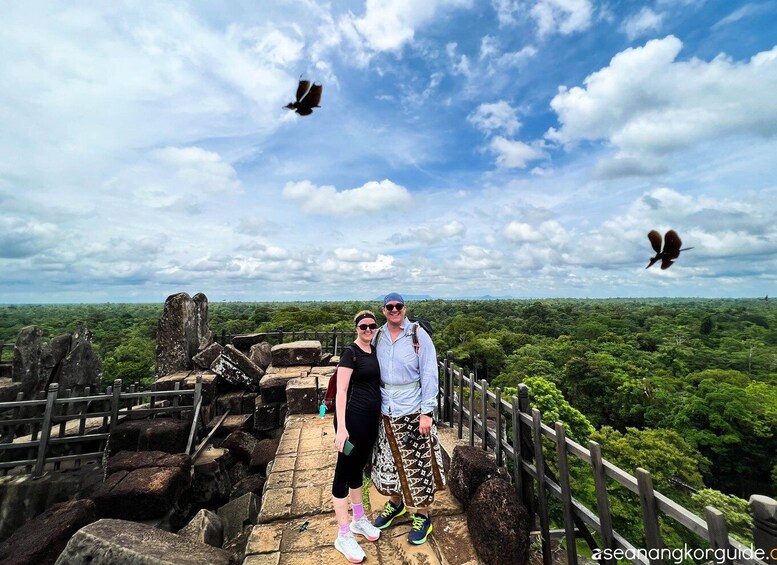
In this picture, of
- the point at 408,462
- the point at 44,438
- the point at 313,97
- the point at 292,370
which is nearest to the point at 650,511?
the point at 408,462

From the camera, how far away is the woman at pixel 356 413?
258cm

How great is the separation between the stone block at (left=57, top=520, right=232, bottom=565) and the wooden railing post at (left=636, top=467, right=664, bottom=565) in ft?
10.1

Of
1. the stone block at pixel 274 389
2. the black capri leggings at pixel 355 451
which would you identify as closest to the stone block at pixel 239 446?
the stone block at pixel 274 389

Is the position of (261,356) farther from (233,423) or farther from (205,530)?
(205,530)

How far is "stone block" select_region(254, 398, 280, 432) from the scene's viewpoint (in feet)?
23.4

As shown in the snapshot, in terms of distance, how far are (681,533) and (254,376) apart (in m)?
10.6

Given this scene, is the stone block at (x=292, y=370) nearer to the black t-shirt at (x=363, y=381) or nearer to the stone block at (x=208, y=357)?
the stone block at (x=208, y=357)

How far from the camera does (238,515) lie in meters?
4.36

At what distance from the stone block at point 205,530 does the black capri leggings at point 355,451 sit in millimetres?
2112

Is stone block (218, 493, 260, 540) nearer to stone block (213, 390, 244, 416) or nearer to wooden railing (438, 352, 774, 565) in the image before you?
wooden railing (438, 352, 774, 565)

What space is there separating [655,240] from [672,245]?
9 centimetres

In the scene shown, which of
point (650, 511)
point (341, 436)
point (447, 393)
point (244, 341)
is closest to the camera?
point (650, 511)

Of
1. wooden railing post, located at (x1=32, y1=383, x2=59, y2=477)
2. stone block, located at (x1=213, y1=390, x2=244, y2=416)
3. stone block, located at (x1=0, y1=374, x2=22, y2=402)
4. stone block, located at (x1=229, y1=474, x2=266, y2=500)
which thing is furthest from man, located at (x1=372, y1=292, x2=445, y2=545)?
stone block, located at (x1=0, y1=374, x2=22, y2=402)

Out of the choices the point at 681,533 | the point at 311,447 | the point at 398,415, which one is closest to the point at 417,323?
the point at 398,415
